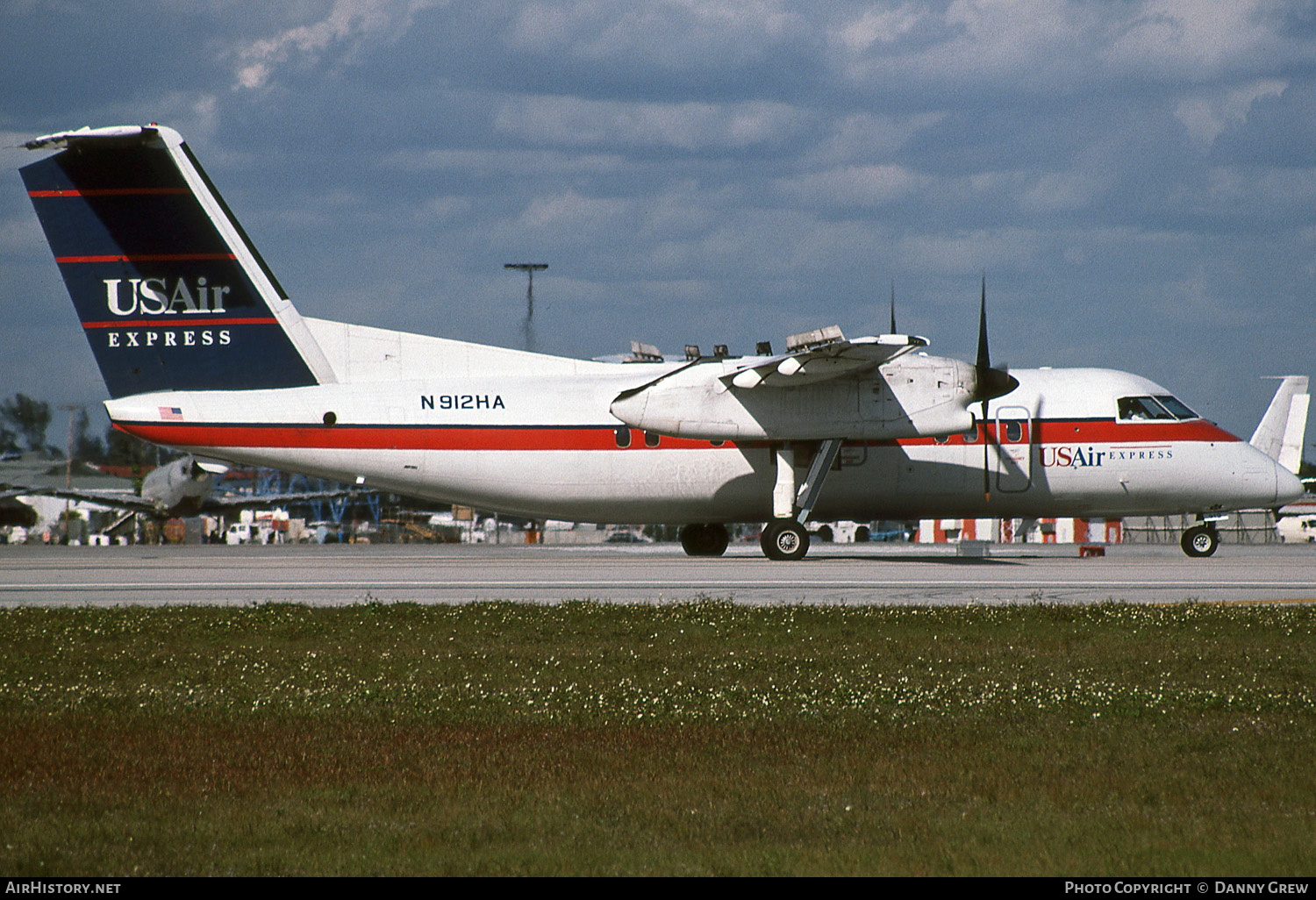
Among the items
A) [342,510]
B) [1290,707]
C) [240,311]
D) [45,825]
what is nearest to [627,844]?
[45,825]

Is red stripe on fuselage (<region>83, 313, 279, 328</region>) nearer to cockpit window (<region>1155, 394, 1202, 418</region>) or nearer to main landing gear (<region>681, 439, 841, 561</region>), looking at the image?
main landing gear (<region>681, 439, 841, 561</region>)

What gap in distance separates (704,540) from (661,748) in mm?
21892

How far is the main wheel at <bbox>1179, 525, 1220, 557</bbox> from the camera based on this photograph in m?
28.0

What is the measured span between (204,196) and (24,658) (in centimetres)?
1542

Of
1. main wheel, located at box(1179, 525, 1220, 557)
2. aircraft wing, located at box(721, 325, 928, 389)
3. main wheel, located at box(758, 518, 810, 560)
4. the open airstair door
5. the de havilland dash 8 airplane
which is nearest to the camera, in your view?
aircraft wing, located at box(721, 325, 928, 389)

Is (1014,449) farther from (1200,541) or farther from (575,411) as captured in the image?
(575,411)

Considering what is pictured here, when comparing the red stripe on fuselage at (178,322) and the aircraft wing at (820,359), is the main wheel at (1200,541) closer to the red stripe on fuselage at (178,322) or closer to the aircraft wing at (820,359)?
the aircraft wing at (820,359)

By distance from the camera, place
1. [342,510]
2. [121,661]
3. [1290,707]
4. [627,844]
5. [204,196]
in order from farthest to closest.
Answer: [342,510], [204,196], [121,661], [1290,707], [627,844]

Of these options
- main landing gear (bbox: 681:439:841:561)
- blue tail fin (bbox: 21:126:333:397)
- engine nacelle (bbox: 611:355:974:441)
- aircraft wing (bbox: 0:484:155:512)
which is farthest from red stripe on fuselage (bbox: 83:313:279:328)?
aircraft wing (bbox: 0:484:155:512)

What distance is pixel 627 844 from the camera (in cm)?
536

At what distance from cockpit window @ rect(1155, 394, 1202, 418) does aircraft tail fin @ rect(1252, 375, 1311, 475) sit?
55.1ft

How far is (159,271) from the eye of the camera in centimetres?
2388

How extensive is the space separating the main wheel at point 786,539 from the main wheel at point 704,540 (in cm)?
362
